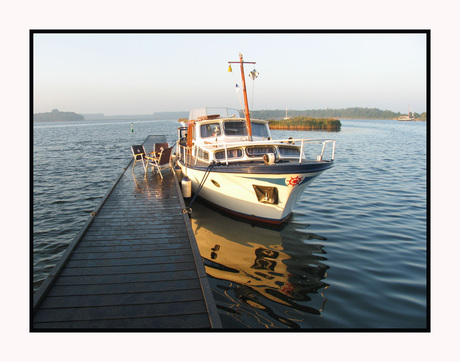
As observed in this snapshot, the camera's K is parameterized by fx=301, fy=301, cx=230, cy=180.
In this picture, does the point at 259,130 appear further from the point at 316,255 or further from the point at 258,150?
the point at 316,255

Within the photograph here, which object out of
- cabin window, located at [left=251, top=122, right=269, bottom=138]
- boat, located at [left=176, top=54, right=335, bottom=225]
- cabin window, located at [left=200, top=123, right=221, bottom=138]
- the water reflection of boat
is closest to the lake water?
the water reflection of boat

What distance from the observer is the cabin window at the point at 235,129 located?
12.9 m

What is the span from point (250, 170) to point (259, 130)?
4.83 metres

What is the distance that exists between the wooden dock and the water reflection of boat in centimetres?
139

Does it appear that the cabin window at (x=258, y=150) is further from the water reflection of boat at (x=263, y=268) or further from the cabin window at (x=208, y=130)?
the cabin window at (x=208, y=130)

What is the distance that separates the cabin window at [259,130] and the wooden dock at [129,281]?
6446mm

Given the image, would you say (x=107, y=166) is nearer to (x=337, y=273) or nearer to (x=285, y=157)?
(x=285, y=157)

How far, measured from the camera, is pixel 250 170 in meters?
8.94

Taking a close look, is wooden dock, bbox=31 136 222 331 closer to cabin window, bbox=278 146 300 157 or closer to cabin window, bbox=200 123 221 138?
cabin window, bbox=278 146 300 157

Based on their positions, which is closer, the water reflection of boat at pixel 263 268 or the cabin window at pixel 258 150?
the water reflection of boat at pixel 263 268

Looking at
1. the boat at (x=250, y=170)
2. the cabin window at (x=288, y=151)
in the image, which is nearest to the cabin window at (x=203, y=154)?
the boat at (x=250, y=170)

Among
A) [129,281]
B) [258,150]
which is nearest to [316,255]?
[258,150]
